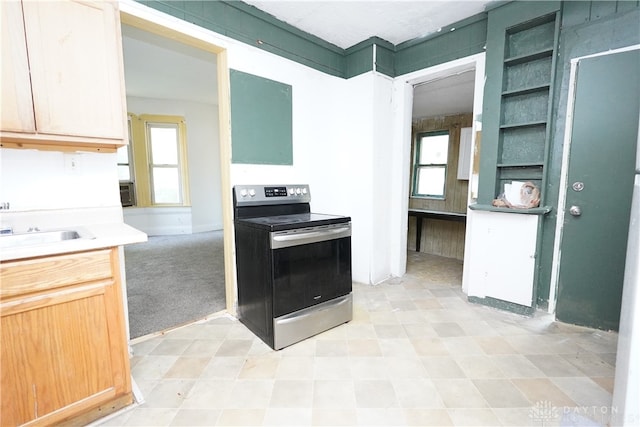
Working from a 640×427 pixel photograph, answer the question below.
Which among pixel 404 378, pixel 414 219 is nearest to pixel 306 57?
pixel 404 378

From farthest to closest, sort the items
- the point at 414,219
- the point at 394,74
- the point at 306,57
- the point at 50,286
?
the point at 414,219
the point at 394,74
the point at 306,57
the point at 50,286

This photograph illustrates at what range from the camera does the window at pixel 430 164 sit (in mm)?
4637

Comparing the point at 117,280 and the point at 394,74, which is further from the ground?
the point at 394,74

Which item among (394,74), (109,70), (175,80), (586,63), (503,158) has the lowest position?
(503,158)

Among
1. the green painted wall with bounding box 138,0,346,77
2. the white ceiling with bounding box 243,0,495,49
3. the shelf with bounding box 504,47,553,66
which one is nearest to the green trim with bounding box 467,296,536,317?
the shelf with bounding box 504,47,553,66

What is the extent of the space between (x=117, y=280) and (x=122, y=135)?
800mm

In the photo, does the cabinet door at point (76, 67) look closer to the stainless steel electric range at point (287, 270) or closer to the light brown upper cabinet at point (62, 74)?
the light brown upper cabinet at point (62, 74)

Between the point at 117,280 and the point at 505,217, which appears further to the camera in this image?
the point at 505,217

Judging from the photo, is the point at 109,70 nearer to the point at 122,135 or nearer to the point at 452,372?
the point at 122,135

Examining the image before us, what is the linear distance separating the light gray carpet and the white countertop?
99cm

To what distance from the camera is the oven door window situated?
1.92 metres

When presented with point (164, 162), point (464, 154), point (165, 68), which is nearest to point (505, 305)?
point (464, 154)

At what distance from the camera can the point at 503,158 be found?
2551 millimetres

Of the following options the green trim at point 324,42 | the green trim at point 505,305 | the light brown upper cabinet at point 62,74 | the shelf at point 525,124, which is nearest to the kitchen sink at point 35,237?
the light brown upper cabinet at point 62,74
